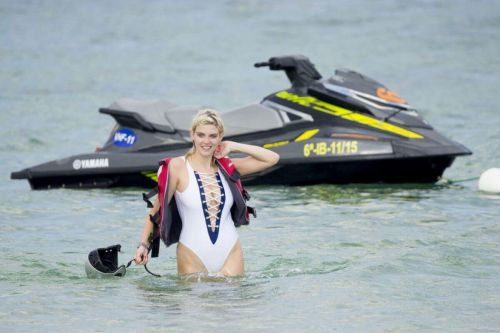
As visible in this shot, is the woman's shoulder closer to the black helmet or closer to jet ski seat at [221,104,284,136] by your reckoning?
the black helmet

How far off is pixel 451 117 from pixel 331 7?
441 inches

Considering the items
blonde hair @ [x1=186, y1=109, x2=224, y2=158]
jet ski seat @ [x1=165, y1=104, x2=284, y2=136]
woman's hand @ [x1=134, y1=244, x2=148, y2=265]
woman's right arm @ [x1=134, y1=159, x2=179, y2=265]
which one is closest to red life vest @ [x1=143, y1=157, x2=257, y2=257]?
woman's right arm @ [x1=134, y1=159, x2=179, y2=265]

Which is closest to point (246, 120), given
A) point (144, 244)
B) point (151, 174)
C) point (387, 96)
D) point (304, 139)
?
point (304, 139)

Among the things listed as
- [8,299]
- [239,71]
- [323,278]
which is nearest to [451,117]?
[239,71]

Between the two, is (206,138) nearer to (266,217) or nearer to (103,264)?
(103,264)

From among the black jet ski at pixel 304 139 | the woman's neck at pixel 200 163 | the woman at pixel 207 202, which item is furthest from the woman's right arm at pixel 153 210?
the black jet ski at pixel 304 139

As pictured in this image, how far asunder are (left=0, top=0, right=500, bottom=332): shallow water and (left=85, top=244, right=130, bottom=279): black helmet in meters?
0.08

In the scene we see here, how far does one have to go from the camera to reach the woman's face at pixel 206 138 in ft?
25.8

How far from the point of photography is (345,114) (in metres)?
12.0

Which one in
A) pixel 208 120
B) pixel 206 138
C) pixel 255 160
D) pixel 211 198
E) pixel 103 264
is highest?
pixel 208 120

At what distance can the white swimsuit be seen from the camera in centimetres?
803

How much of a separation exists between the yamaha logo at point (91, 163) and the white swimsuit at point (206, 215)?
4209 mm

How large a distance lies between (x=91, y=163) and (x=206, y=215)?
438 cm

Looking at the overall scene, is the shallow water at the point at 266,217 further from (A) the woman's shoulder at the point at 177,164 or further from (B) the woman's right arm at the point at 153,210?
(A) the woman's shoulder at the point at 177,164
